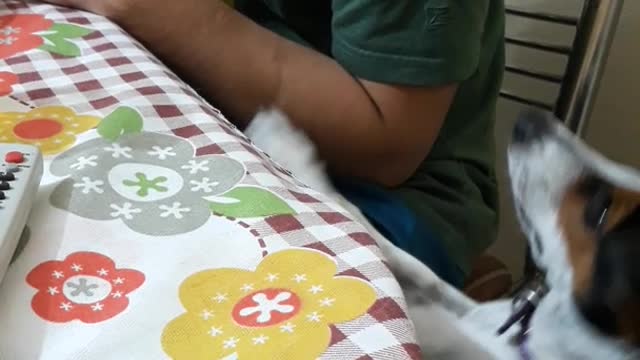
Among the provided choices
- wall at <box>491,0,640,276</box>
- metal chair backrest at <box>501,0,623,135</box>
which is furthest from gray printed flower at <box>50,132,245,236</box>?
wall at <box>491,0,640,276</box>

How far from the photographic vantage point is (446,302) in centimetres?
81

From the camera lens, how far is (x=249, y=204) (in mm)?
453

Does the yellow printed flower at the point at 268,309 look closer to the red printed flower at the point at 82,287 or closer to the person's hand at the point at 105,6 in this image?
the red printed flower at the point at 82,287

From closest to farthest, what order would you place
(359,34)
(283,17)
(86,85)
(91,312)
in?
(91,312) → (86,85) → (359,34) → (283,17)

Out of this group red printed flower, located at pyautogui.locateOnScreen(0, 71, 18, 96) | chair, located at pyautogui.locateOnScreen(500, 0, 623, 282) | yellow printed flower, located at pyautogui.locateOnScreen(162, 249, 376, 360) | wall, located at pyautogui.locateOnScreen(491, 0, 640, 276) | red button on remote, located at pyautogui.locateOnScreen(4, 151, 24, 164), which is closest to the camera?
yellow printed flower, located at pyautogui.locateOnScreen(162, 249, 376, 360)

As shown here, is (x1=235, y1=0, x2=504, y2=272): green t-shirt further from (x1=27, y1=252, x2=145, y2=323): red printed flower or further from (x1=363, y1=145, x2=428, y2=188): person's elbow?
(x1=27, y1=252, x2=145, y2=323): red printed flower

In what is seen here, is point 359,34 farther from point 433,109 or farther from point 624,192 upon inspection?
point 624,192

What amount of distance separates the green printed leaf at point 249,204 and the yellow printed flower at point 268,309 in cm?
4

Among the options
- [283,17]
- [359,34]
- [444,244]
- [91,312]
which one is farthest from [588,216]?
[91,312]

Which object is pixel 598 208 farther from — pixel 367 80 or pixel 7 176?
pixel 7 176

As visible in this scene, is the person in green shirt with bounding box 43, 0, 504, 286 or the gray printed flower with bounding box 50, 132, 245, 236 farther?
the person in green shirt with bounding box 43, 0, 504, 286

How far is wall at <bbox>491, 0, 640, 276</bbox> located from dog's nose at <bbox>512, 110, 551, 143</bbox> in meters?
0.46

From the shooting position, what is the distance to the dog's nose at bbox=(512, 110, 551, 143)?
888 millimetres

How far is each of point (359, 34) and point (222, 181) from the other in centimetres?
28
